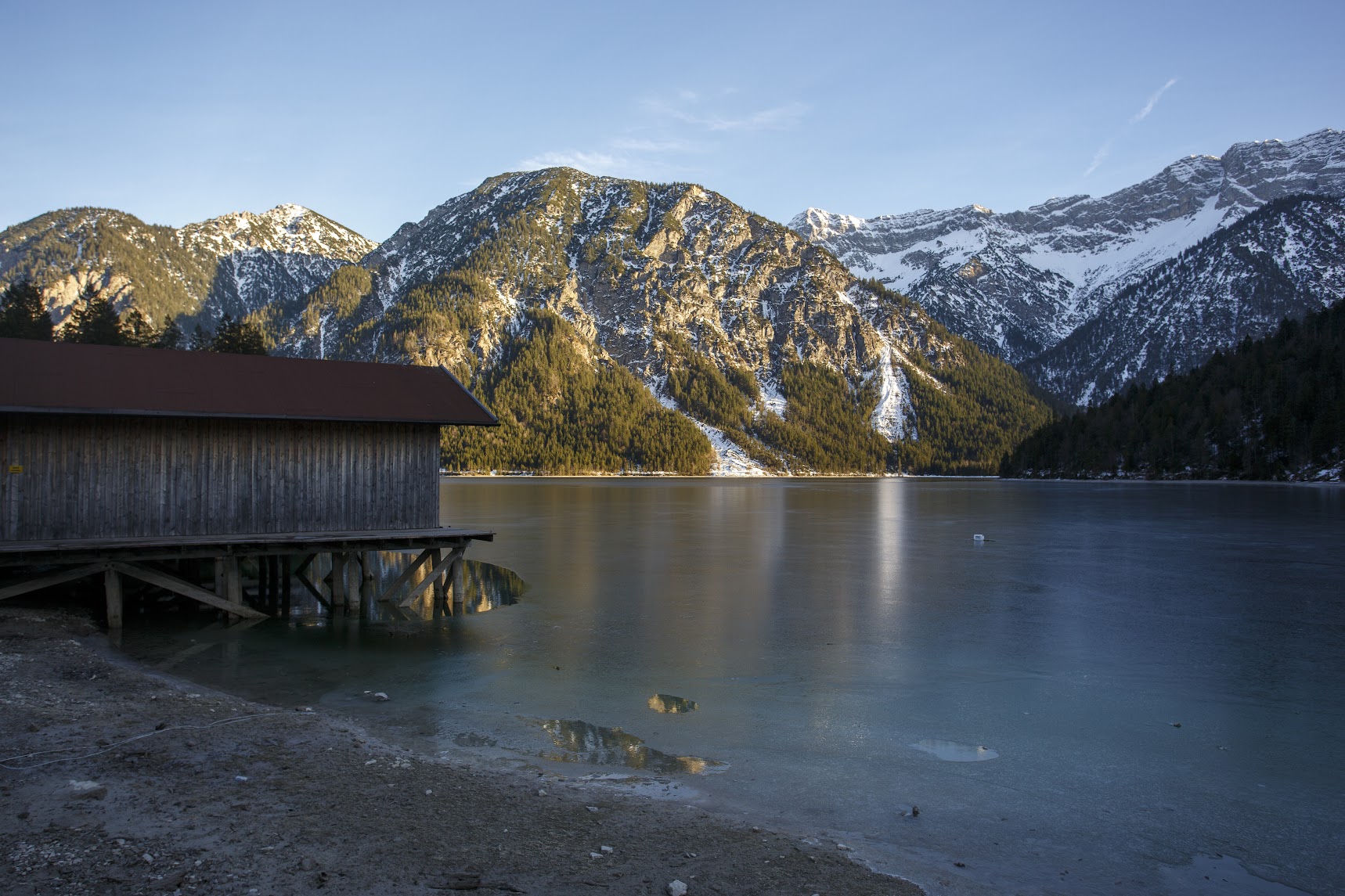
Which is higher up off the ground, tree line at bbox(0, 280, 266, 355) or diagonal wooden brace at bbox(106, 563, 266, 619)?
tree line at bbox(0, 280, 266, 355)

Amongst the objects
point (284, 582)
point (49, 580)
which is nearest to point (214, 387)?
point (49, 580)

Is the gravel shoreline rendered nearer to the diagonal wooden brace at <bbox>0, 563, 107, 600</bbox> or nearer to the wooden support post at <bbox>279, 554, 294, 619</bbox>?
the diagonal wooden brace at <bbox>0, 563, 107, 600</bbox>

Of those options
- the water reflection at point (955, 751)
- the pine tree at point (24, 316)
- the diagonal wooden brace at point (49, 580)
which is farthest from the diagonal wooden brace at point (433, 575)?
the pine tree at point (24, 316)

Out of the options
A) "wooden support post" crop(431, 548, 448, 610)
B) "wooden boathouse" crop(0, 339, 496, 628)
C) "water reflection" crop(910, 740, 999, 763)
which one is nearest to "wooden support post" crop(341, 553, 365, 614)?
"wooden boathouse" crop(0, 339, 496, 628)

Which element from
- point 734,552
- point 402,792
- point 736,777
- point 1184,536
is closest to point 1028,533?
point 1184,536

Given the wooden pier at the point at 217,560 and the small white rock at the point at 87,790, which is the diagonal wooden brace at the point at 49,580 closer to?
the wooden pier at the point at 217,560

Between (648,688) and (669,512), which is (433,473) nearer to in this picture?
(648,688)

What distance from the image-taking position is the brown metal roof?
20125 mm

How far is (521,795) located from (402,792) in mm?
1326

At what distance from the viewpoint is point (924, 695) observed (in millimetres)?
15914

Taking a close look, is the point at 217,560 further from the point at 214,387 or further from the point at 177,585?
the point at 214,387

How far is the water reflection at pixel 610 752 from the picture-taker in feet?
37.7

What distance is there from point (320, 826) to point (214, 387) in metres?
17.4

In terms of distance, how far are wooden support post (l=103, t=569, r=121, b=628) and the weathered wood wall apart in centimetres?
119
